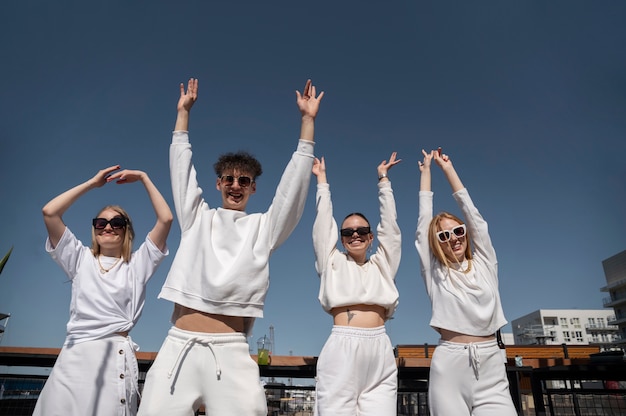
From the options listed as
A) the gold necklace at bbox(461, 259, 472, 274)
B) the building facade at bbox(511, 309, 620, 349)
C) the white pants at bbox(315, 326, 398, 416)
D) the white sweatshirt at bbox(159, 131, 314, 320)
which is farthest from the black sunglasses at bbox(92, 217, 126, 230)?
the building facade at bbox(511, 309, 620, 349)

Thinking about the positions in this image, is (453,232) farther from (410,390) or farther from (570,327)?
(570,327)

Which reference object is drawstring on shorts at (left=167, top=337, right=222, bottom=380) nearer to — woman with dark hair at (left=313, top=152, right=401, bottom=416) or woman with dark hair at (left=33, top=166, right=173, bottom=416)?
woman with dark hair at (left=33, top=166, right=173, bottom=416)

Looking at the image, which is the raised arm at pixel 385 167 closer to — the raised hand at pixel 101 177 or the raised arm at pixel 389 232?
the raised arm at pixel 389 232

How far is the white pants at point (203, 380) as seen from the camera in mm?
1962

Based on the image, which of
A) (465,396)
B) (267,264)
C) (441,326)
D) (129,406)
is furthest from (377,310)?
(129,406)

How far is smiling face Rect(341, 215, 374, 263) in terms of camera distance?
138 inches

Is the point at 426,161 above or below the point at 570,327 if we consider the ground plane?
below

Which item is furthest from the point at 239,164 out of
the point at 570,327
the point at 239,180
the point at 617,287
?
the point at 570,327

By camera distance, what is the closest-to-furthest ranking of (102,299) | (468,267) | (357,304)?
(102,299), (357,304), (468,267)

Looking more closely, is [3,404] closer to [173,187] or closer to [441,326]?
[173,187]

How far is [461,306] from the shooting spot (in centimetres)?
311

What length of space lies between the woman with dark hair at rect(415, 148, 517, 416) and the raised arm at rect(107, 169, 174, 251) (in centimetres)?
211

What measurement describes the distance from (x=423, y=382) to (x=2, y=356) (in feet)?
18.6

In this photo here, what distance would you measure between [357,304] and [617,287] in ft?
246
